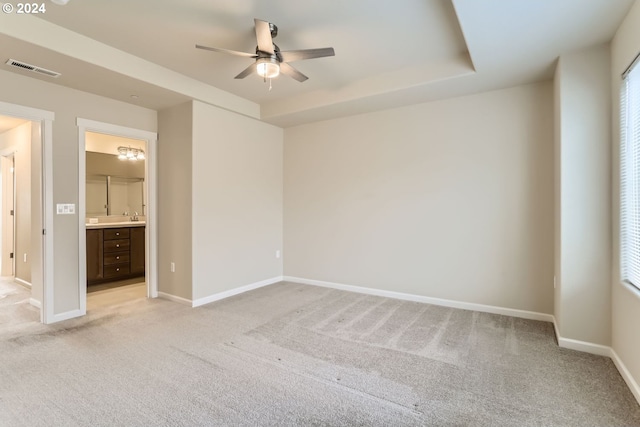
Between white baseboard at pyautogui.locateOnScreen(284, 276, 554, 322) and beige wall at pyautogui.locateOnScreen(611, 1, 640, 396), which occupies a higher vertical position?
beige wall at pyautogui.locateOnScreen(611, 1, 640, 396)

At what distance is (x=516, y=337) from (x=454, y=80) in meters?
2.63

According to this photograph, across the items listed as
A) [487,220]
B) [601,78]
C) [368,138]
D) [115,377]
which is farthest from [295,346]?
[601,78]

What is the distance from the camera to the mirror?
5.55m

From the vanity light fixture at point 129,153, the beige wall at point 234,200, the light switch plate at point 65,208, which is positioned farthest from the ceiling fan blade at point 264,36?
the vanity light fixture at point 129,153

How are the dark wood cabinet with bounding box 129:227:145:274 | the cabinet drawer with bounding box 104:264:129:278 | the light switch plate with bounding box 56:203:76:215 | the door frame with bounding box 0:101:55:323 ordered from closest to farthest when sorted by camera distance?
1. the door frame with bounding box 0:101:55:323
2. the light switch plate with bounding box 56:203:76:215
3. the cabinet drawer with bounding box 104:264:129:278
4. the dark wood cabinet with bounding box 129:227:145:274

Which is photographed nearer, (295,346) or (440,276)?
(295,346)

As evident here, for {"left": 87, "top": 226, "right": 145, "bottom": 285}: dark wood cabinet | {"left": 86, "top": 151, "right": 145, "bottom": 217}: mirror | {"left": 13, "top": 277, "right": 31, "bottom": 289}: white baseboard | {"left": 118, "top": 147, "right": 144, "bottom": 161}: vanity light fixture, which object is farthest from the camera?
{"left": 118, "top": 147, "right": 144, "bottom": 161}: vanity light fixture

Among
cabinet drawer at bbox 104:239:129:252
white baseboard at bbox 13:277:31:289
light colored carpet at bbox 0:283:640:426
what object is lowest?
light colored carpet at bbox 0:283:640:426

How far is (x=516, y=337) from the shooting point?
2.89 meters

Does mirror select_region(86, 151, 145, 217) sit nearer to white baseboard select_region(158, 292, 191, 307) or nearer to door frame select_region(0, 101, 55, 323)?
door frame select_region(0, 101, 55, 323)

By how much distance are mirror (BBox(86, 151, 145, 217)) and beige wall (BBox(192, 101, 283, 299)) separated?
2902 millimetres

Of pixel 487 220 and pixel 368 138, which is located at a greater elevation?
pixel 368 138

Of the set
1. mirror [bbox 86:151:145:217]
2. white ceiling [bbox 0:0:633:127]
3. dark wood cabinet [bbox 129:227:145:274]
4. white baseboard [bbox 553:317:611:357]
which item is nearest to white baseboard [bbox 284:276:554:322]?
white baseboard [bbox 553:317:611:357]

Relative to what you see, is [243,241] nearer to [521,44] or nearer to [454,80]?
[454,80]
